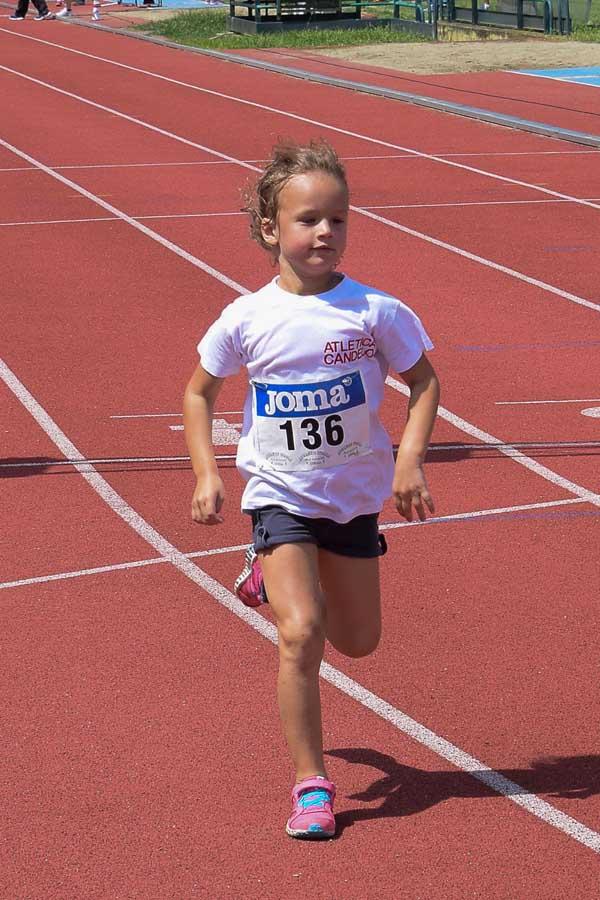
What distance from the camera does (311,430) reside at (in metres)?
4.58

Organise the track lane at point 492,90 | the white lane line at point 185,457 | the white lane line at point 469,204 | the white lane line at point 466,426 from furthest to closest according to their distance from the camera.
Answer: the track lane at point 492,90, the white lane line at point 469,204, the white lane line at point 185,457, the white lane line at point 466,426

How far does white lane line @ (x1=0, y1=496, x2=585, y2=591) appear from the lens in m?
6.95

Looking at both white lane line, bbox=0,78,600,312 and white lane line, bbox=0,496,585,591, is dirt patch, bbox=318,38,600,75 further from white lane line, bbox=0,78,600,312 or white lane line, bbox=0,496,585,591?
white lane line, bbox=0,496,585,591

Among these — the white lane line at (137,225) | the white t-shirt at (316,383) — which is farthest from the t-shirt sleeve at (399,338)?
the white lane line at (137,225)

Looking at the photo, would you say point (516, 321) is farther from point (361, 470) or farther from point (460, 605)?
point (361, 470)

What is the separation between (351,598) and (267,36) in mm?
39363

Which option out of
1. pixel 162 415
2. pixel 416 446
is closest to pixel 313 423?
pixel 416 446

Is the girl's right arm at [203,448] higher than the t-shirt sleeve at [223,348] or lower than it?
lower

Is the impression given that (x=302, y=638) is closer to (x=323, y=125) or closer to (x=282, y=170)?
(x=282, y=170)

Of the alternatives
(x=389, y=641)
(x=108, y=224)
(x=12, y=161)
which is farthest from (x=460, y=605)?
(x=12, y=161)

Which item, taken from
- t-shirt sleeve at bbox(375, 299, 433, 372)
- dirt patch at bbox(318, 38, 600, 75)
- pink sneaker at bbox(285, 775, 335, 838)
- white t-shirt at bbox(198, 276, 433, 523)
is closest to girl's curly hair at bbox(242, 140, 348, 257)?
white t-shirt at bbox(198, 276, 433, 523)

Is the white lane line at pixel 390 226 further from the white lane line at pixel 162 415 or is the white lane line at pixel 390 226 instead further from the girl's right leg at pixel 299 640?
the girl's right leg at pixel 299 640

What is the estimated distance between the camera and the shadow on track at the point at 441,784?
4.79 meters

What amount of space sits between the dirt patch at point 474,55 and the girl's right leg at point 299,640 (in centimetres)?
2986
